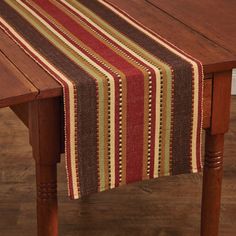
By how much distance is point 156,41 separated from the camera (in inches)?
84.8

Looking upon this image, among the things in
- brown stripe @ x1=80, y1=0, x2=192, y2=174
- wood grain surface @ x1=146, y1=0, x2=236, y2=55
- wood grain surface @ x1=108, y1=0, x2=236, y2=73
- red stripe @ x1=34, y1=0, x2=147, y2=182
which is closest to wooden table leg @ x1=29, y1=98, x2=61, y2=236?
red stripe @ x1=34, y1=0, x2=147, y2=182

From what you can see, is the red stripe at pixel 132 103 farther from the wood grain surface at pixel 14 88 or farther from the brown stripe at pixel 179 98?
the wood grain surface at pixel 14 88

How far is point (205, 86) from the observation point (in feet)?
6.82

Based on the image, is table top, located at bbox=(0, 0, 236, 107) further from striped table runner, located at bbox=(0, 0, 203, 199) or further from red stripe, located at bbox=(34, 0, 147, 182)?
red stripe, located at bbox=(34, 0, 147, 182)

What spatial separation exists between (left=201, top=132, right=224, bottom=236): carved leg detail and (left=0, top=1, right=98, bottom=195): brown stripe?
409 mm

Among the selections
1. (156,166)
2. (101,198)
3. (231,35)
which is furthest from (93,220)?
(231,35)

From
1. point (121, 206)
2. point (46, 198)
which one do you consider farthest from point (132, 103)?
point (121, 206)

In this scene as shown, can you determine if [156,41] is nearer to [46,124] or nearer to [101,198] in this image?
[46,124]

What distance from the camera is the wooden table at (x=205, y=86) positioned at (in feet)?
6.19

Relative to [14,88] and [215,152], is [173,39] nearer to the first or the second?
[215,152]

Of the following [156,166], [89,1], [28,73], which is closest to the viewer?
[28,73]

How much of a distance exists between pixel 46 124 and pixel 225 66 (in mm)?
495

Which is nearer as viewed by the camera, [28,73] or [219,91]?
[28,73]

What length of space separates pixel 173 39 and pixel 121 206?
888 millimetres
